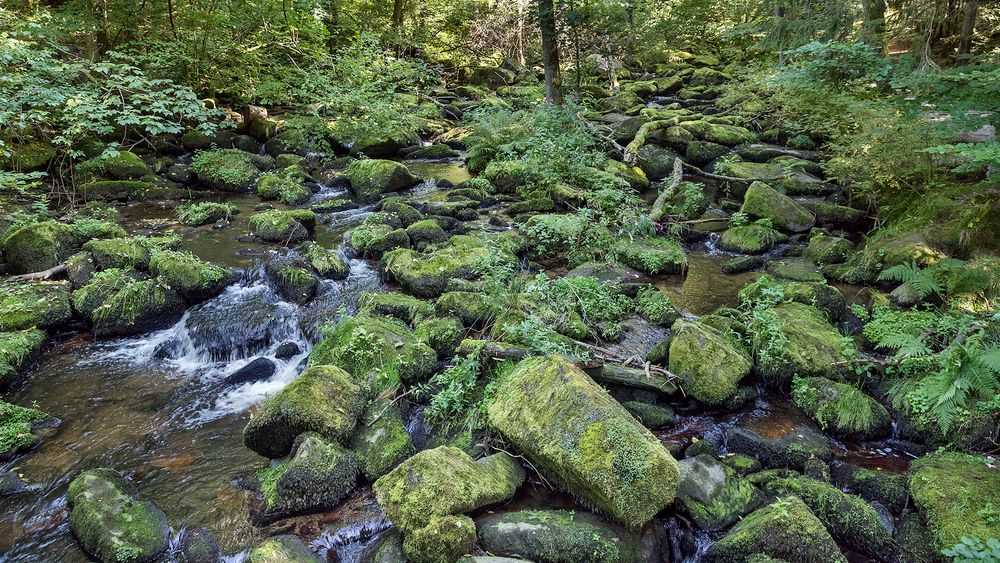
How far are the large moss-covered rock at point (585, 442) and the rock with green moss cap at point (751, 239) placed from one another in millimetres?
6050

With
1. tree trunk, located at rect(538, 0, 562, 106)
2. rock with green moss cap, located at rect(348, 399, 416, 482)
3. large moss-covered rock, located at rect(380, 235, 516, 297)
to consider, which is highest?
tree trunk, located at rect(538, 0, 562, 106)

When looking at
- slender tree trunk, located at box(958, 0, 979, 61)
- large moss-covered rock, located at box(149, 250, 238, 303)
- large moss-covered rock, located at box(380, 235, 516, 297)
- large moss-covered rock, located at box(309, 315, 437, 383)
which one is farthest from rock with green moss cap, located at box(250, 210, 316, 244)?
slender tree trunk, located at box(958, 0, 979, 61)

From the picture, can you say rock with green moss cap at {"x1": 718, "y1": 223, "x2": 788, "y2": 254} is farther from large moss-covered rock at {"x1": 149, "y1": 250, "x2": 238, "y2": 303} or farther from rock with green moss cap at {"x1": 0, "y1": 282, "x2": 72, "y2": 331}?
rock with green moss cap at {"x1": 0, "y1": 282, "x2": 72, "y2": 331}

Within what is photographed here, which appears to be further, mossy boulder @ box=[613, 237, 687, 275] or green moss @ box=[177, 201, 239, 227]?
green moss @ box=[177, 201, 239, 227]

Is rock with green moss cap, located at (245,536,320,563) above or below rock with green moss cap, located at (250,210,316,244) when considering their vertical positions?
below

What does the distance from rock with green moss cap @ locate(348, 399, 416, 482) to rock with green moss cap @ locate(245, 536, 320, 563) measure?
0.76m

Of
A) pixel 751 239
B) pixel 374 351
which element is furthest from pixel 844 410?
pixel 751 239

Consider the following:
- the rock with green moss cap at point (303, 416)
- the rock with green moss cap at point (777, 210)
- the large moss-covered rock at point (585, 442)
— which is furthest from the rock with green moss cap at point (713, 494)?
the rock with green moss cap at point (777, 210)

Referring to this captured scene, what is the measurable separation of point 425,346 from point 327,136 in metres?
12.0

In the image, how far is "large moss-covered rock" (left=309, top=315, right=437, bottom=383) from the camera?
5.36 meters

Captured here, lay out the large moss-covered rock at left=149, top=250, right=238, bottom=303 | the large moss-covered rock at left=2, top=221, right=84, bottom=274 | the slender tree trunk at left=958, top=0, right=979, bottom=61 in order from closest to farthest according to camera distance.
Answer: the large moss-covered rock at left=149, top=250, right=238, bottom=303, the large moss-covered rock at left=2, top=221, right=84, bottom=274, the slender tree trunk at left=958, top=0, right=979, bottom=61

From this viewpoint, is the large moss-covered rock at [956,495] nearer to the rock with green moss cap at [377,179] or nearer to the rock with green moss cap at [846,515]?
the rock with green moss cap at [846,515]

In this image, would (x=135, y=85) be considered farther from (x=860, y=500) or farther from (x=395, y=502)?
(x=860, y=500)

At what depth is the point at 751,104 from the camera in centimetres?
Result: 1554
